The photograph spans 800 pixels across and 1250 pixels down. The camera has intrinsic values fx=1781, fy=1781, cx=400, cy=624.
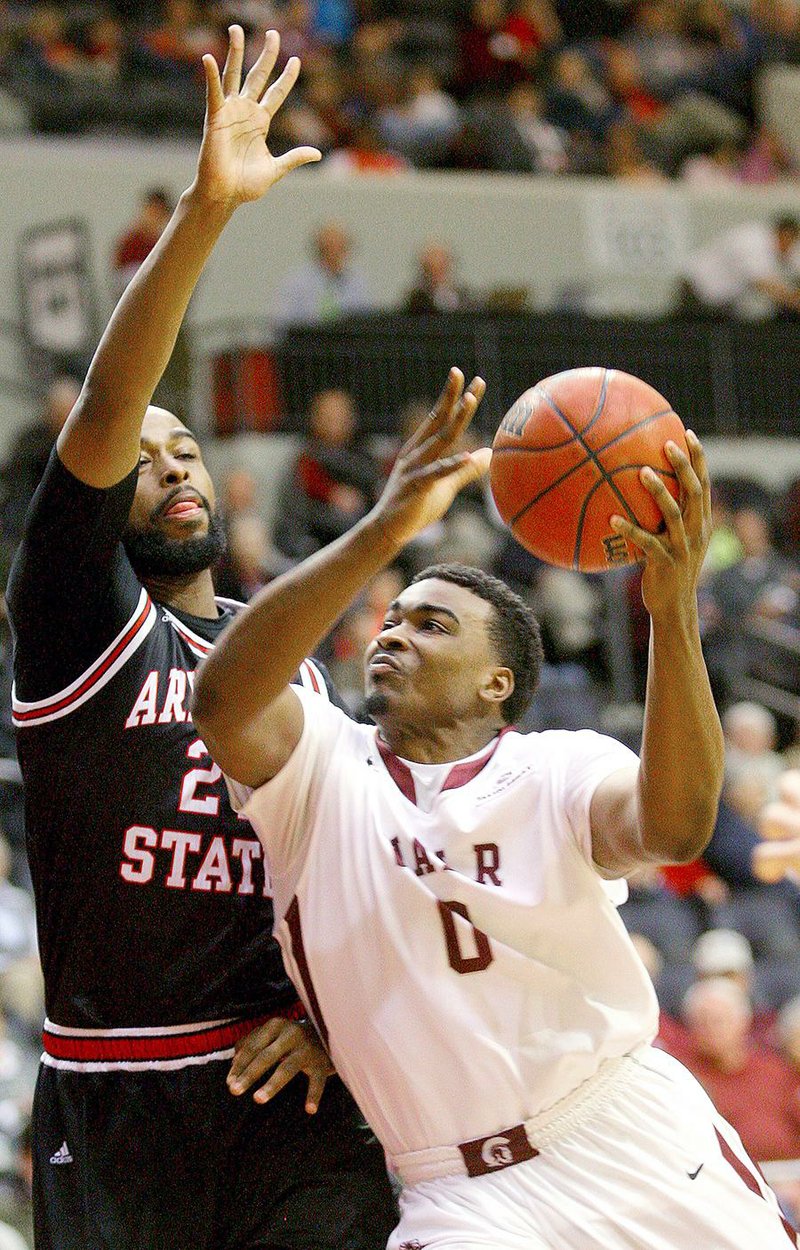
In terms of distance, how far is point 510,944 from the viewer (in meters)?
3.84

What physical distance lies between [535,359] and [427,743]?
34.6 feet

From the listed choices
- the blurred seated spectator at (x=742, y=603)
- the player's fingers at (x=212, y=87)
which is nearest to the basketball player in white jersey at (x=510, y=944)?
the player's fingers at (x=212, y=87)

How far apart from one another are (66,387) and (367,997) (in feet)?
30.4

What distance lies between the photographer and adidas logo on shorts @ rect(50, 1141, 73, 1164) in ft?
13.5

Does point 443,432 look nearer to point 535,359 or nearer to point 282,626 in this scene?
point 282,626

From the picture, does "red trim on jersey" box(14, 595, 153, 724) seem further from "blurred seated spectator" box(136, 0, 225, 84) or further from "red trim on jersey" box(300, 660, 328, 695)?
"blurred seated spectator" box(136, 0, 225, 84)

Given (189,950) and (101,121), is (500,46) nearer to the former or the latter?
(101,121)

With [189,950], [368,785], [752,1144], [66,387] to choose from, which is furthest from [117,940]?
[66,387]

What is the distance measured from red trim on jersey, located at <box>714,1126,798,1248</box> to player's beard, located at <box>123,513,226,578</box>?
1.83m

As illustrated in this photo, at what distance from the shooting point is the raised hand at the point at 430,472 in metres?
3.31

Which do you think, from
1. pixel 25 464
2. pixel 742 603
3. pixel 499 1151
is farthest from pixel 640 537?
pixel 742 603

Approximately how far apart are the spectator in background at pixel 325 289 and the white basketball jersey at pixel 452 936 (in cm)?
1081

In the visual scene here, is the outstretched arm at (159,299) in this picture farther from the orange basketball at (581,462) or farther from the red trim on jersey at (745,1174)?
the red trim on jersey at (745,1174)

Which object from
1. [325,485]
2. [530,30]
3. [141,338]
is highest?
[530,30]
